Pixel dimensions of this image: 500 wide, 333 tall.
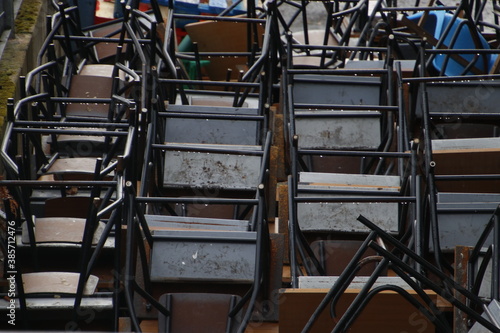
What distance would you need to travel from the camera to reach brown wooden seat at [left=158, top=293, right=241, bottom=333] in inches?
186

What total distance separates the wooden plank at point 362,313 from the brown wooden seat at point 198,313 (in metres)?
0.49

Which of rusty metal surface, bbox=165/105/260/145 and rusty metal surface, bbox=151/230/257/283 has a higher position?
rusty metal surface, bbox=165/105/260/145

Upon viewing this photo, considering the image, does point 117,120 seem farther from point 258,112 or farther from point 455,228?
point 455,228

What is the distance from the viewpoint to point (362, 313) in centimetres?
438

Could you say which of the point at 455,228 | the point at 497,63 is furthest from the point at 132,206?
the point at 497,63

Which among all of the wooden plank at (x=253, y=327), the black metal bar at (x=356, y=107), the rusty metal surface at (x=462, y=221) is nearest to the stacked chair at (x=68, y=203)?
the wooden plank at (x=253, y=327)

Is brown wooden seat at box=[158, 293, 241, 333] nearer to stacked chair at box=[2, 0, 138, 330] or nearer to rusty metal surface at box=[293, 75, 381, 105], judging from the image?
stacked chair at box=[2, 0, 138, 330]

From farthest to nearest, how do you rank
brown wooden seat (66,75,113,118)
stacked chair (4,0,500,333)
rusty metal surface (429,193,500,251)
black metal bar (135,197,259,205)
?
brown wooden seat (66,75,113,118) < rusty metal surface (429,193,500,251) < black metal bar (135,197,259,205) < stacked chair (4,0,500,333)

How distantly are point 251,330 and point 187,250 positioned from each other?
0.57 metres

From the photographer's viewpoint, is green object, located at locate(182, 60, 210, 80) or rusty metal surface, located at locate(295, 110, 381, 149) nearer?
rusty metal surface, located at locate(295, 110, 381, 149)

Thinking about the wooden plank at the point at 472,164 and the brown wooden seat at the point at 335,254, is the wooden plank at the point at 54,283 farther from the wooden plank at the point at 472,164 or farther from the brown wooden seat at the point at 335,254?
the wooden plank at the point at 472,164

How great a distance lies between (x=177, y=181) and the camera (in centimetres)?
601

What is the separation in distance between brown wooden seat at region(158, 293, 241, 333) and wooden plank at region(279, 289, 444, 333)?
19.5 inches

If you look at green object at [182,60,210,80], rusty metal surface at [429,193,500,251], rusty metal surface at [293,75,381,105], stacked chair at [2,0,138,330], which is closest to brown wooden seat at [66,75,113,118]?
stacked chair at [2,0,138,330]
